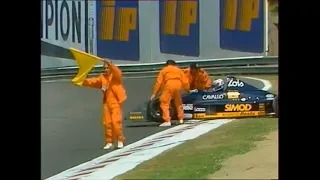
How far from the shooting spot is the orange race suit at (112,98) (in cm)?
721

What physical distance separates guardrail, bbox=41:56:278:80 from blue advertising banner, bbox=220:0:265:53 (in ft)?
0.35

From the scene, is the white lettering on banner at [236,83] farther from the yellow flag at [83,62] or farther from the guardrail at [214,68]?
the yellow flag at [83,62]

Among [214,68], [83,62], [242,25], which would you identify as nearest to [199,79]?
[214,68]

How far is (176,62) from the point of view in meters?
7.19

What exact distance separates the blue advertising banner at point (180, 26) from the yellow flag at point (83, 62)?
617 mm

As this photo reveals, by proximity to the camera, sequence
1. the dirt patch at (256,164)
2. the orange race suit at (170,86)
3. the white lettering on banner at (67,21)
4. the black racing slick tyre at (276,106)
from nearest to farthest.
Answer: the dirt patch at (256,164), the black racing slick tyre at (276,106), the orange race suit at (170,86), the white lettering on banner at (67,21)

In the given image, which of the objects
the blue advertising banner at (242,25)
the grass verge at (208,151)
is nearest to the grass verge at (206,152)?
the grass verge at (208,151)

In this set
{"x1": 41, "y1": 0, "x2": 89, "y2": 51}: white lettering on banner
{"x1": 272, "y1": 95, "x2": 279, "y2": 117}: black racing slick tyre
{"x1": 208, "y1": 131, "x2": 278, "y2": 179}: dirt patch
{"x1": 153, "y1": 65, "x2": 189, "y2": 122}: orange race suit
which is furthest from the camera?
{"x1": 41, "y1": 0, "x2": 89, "y2": 51}: white lettering on banner

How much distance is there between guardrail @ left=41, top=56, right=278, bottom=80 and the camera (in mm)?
7035

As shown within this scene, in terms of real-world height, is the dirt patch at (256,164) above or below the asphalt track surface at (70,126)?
below

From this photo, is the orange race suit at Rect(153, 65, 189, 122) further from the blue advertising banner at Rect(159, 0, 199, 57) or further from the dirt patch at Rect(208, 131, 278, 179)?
the dirt patch at Rect(208, 131, 278, 179)

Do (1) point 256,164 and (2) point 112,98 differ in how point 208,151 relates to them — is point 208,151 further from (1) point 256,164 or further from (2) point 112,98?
(2) point 112,98

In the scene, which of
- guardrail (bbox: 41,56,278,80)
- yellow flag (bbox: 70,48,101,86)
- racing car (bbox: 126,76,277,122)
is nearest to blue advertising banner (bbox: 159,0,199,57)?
guardrail (bbox: 41,56,278,80)
